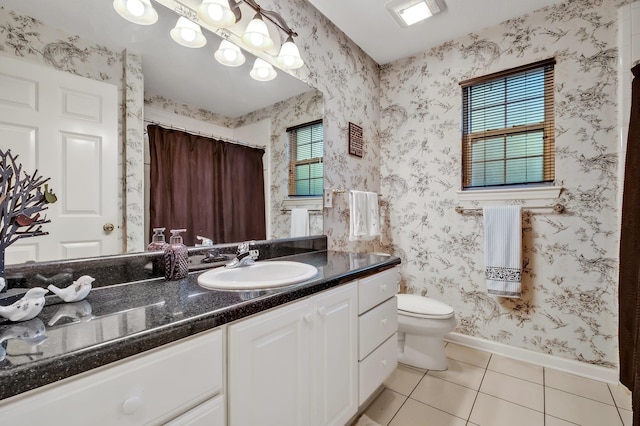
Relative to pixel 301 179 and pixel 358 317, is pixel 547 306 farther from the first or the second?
pixel 301 179

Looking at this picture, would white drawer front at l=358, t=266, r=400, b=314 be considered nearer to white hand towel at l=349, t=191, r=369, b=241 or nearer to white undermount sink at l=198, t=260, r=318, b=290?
white undermount sink at l=198, t=260, r=318, b=290

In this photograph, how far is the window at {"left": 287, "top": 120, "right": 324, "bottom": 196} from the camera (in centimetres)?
181

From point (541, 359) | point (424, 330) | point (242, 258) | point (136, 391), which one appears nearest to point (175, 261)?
point (242, 258)

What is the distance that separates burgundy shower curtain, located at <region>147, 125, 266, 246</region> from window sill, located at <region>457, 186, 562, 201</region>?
5.32 ft

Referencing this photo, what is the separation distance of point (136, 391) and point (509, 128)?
2565 mm

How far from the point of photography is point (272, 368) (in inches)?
35.5

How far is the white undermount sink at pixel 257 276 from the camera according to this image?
3.14ft

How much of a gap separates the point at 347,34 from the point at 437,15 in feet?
2.16

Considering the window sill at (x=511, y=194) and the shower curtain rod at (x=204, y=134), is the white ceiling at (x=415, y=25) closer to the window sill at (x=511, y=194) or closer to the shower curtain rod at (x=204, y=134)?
the shower curtain rod at (x=204, y=134)

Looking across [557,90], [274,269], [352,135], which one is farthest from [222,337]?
[557,90]

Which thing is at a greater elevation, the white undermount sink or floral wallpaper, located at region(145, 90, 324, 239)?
floral wallpaper, located at region(145, 90, 324, 239)

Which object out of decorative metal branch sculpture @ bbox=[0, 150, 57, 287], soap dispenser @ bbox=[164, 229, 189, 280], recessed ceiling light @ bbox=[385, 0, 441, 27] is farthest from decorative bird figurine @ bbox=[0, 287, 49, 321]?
recessed ceiling light @ bbox=[385, 0, 441, 27]

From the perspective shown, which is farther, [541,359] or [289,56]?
[541,359]

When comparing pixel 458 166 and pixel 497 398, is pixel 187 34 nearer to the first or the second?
pixel 458 166
